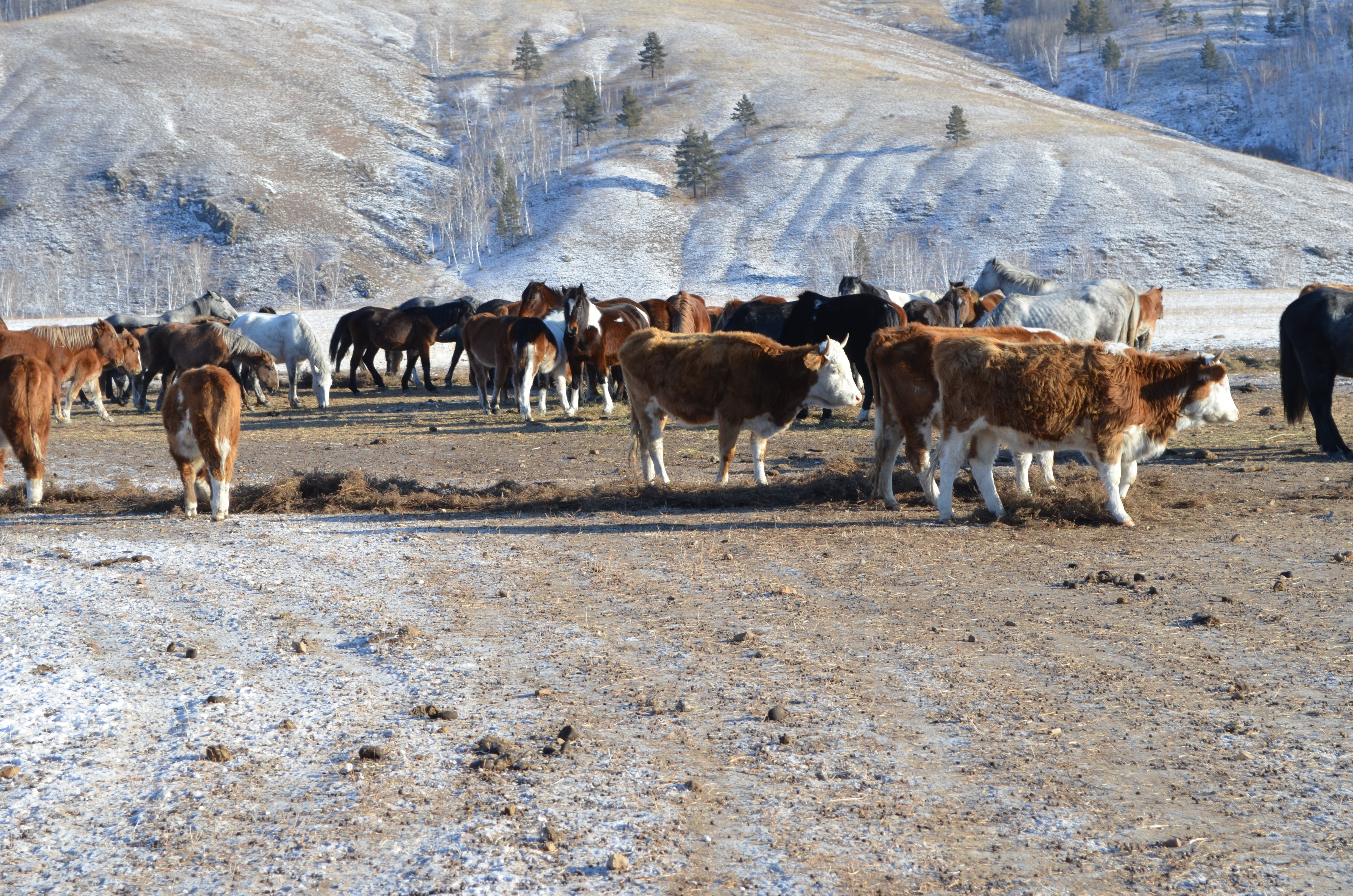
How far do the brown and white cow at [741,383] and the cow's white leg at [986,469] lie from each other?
200cm

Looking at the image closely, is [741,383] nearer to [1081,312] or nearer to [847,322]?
[847,322]

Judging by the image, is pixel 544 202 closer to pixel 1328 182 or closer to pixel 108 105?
pixel 108 105

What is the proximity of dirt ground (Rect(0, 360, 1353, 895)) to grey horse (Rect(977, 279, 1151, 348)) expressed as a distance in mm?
8849

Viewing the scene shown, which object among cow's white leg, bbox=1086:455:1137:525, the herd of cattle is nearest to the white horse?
the herd of cattle

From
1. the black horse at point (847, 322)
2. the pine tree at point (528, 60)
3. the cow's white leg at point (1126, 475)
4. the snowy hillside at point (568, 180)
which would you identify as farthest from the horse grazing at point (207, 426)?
the pine tree at point (528, 60)

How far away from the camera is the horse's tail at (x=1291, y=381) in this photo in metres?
13.9

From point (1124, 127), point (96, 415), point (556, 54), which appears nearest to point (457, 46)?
point (556, 54)

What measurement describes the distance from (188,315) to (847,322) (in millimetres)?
23520

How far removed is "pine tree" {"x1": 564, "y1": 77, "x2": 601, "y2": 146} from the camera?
368 ft

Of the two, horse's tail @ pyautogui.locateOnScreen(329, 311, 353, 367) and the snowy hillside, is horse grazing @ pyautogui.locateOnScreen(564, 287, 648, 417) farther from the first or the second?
the snowy hillside

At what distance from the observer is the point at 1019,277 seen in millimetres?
22812

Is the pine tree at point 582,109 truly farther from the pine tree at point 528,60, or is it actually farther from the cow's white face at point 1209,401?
the cow's white face at point 1209,401

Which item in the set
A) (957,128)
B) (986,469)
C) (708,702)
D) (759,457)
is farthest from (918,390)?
(957,128)

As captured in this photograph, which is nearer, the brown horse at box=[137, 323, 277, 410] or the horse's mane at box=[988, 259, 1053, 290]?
the horse's mane at box=[988, 259, 1053, 290]
